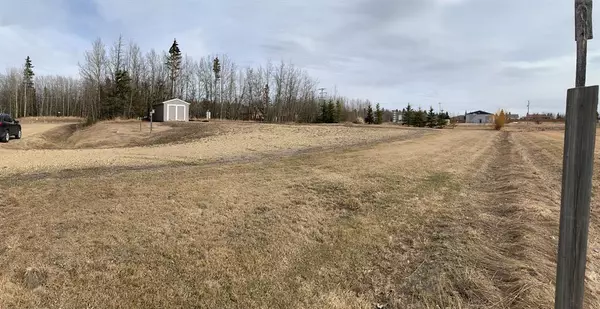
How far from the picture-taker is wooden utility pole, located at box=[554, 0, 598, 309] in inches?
89.2

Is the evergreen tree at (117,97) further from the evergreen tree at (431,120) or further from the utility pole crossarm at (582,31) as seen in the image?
the utility pole crossarm at (582,31)

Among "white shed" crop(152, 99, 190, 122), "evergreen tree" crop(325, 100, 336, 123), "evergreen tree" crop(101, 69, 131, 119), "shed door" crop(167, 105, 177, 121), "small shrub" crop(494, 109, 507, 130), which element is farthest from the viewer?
"evergreen tree" crop(325, 100, 336, 123)

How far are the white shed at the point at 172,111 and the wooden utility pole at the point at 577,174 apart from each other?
160ft

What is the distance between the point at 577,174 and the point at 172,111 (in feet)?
161

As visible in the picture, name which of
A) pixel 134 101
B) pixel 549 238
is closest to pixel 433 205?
pixel 549 238

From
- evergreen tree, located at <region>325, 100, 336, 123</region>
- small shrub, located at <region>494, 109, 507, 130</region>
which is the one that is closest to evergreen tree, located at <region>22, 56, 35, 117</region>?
evergreen tree, located at <region>325, 100, 336, 123</region>

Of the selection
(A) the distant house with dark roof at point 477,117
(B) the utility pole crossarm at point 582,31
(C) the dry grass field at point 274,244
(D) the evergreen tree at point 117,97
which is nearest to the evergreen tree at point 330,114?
(D) the evergreen tree at point 117,97

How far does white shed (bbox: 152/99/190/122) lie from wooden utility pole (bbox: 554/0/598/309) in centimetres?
4876

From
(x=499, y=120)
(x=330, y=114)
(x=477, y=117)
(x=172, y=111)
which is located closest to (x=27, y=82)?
(x=172, y=111)

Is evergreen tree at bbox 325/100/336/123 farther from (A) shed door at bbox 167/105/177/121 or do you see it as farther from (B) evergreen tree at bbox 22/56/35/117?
(B) evergreen tree at bbox 22/56/35/117

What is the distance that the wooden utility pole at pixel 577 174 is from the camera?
2.27m

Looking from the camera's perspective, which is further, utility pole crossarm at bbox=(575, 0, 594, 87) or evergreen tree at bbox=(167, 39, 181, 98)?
evergreen tree at bbox=(167, 39, 181, 98)

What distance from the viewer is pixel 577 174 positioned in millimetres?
2334

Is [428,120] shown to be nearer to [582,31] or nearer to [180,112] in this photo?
[180,112]
